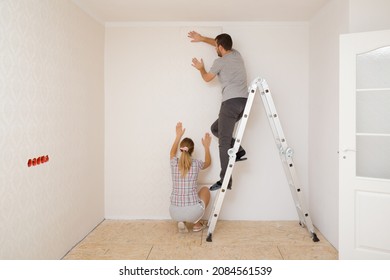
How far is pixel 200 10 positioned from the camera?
131 inches

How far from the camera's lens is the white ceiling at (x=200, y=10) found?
10.2 feet

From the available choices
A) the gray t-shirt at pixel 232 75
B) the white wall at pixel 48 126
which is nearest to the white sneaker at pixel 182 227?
the white wall at pixel 48 126

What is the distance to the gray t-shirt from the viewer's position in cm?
329

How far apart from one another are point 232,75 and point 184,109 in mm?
786

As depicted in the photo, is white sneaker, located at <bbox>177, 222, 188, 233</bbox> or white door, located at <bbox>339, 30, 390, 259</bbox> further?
white sneaker, located at <bbox>177, 222, 188, 233</bbox>

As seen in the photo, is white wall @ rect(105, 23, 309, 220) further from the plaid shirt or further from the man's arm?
the plaid shirt

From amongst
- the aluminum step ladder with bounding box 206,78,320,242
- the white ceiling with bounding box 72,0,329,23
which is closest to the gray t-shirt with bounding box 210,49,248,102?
the aluminum step ladder with bounding box 206,78,320,242

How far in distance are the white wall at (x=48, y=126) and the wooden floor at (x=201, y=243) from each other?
283 millimetres

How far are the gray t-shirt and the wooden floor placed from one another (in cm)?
154

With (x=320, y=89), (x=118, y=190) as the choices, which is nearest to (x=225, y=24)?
(x=320, y=89)

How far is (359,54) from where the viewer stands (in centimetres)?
248

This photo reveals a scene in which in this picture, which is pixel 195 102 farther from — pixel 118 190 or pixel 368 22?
pixel 368 22

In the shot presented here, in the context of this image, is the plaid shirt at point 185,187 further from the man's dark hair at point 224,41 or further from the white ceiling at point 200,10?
the white ceiling at point 200,10
